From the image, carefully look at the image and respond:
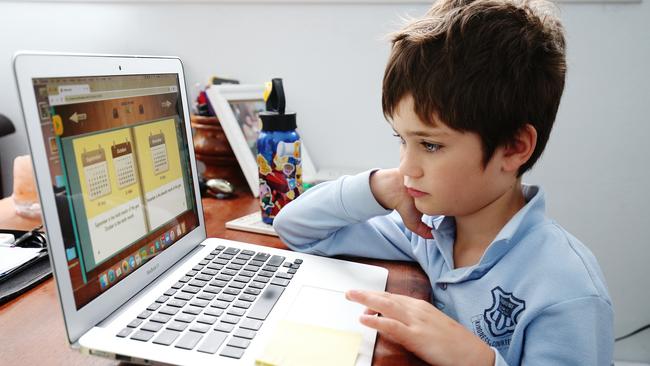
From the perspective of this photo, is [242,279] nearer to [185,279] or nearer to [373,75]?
[185,279]

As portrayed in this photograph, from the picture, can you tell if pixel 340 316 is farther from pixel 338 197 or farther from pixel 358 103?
pixel 358 103

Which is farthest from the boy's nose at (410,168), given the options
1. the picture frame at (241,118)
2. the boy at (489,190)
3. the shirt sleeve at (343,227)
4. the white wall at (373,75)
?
the white wall at (373,75)

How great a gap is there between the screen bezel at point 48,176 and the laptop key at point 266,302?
0.14 metres

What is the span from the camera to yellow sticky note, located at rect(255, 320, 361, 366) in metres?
0.39

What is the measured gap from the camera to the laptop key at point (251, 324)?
17.1 inches

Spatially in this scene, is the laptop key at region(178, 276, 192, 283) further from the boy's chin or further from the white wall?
the white wall

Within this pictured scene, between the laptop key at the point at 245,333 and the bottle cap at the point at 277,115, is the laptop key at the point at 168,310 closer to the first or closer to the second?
the laptop key at the point at 245,333

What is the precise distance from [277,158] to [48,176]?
0.43 metres

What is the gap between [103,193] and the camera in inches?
17.8

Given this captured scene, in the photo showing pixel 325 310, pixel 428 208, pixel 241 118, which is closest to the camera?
pixel 325 310

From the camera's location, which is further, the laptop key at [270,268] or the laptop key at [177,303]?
the laptop key at [270,268]

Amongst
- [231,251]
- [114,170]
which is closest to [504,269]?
[231,251]

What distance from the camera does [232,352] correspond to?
1.29ft

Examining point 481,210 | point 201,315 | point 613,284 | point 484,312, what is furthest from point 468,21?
point 613,284
